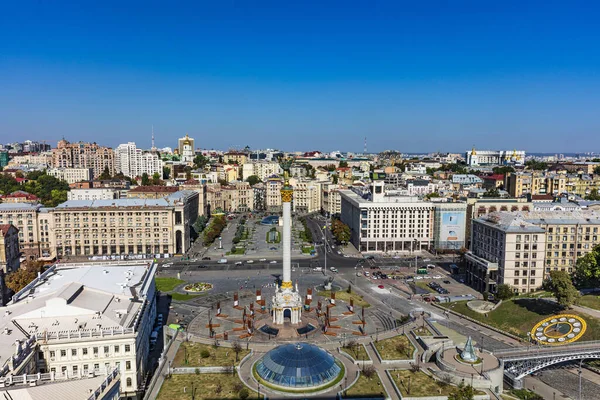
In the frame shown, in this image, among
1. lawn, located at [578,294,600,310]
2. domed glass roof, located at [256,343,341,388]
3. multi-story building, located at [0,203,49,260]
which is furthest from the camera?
multi-story building, located at [0,203,49,260]

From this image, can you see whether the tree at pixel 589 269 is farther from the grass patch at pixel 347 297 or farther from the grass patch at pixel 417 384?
the grass patch at pixel 417 384

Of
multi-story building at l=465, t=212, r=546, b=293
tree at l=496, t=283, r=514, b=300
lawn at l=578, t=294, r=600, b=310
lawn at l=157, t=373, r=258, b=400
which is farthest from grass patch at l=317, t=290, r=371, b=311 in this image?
lawn at l=157, t=373, r=258, b=400

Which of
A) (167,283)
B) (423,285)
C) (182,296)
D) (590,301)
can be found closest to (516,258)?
(590,301)

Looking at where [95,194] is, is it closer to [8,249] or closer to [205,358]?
[8,249]

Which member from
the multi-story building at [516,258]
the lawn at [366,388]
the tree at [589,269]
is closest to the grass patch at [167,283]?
the lawn at [366,388]

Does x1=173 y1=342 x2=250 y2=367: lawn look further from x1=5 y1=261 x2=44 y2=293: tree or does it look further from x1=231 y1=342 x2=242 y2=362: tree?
x1=5 y1=261 x2=44 y2=293: tree

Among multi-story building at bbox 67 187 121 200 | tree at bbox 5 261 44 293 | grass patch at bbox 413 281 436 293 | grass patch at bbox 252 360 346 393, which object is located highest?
multi-story building at bbox 67 187 121 200
